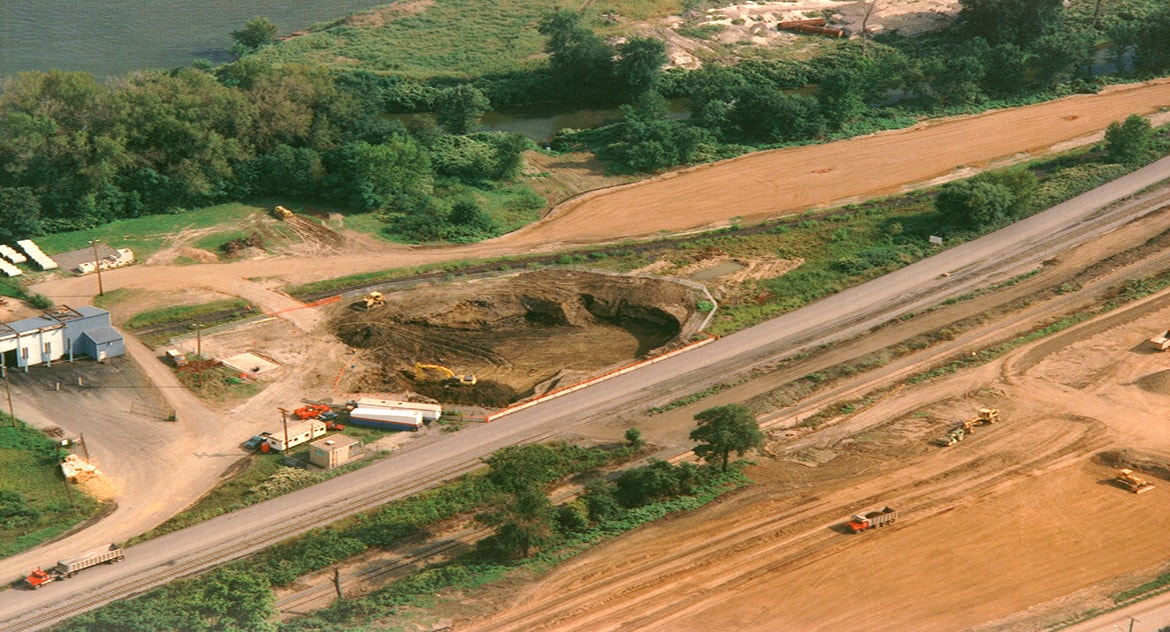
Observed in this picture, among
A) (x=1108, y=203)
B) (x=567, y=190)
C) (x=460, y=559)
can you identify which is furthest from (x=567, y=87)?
(x=460, y=559)

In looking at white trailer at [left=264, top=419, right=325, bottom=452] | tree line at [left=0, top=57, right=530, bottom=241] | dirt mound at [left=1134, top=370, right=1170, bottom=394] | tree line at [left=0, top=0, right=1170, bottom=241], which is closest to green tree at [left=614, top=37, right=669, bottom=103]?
tree line at [left=0, top=0, right=1170, bottom=241]

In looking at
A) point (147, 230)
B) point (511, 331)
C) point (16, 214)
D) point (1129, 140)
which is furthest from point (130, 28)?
point (1129, 140)

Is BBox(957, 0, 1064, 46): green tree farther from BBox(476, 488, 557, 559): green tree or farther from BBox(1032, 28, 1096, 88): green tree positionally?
BBox(476, 488, 557, 559): green tree

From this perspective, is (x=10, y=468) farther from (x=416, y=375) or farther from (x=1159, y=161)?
(x=1159, y=161)

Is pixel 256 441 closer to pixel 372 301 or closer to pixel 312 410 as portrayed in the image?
pixel 312 410

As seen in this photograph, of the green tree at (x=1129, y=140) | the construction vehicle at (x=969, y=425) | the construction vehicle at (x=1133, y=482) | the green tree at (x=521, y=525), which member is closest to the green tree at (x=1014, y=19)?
the green tree at (x=1129, y=140)

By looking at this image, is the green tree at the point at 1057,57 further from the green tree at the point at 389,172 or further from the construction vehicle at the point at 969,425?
the green tree at the point at 389,172
